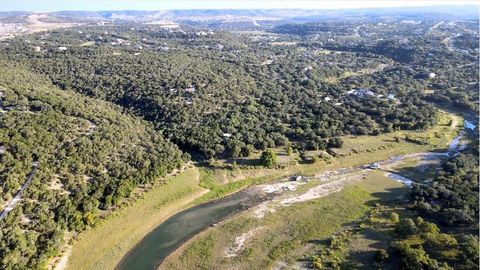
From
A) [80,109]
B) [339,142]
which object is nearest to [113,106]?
[80,109]

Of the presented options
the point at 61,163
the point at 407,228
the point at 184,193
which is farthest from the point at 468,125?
the point at 61,163

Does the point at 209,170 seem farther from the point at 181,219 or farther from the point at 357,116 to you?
the point at 357,116

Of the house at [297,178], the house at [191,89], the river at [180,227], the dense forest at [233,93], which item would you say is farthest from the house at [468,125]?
the house at [191,89]

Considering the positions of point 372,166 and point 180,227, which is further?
point 372,166

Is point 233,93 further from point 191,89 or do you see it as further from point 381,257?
point 381,257

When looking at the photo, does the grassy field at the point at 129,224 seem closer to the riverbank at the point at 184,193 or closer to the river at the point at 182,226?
the riverbank at the point at 184,193

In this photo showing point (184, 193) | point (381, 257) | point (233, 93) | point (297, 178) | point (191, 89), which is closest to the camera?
point (381, 257)

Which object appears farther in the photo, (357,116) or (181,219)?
(357,116)
